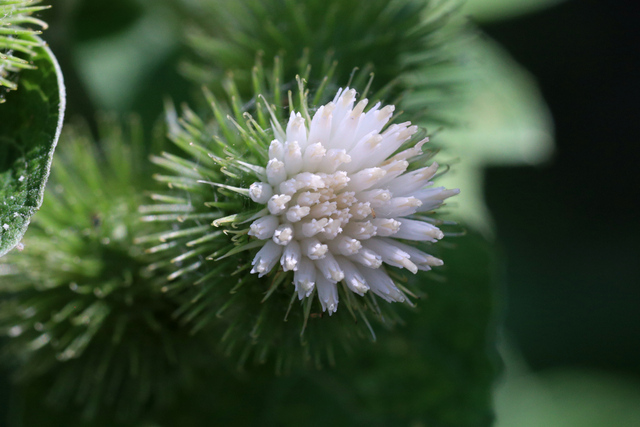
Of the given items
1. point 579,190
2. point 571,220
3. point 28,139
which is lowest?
point 571,220

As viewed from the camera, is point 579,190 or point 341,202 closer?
Result: point 341,202

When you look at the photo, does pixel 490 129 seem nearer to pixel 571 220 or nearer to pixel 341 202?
pixel 571 220

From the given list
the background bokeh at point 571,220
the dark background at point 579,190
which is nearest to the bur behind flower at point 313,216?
the background bokeh at point 571,220

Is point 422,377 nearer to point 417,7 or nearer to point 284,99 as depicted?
point 284,99

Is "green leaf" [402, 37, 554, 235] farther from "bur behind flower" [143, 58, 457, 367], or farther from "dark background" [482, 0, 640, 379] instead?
"bur behind flower" [143, 58, 457, 367]

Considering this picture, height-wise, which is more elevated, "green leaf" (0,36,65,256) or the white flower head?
"green leaf" (0,36,65,256)

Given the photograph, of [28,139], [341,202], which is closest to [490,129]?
[341,202]

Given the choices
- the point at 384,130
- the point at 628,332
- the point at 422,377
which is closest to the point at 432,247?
the point at 384,130

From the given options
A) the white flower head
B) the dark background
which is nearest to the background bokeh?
the dark background

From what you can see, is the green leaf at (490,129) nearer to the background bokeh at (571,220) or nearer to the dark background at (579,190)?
the background bokeh at (571,220)

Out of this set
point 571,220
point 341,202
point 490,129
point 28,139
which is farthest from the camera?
point 571,220
